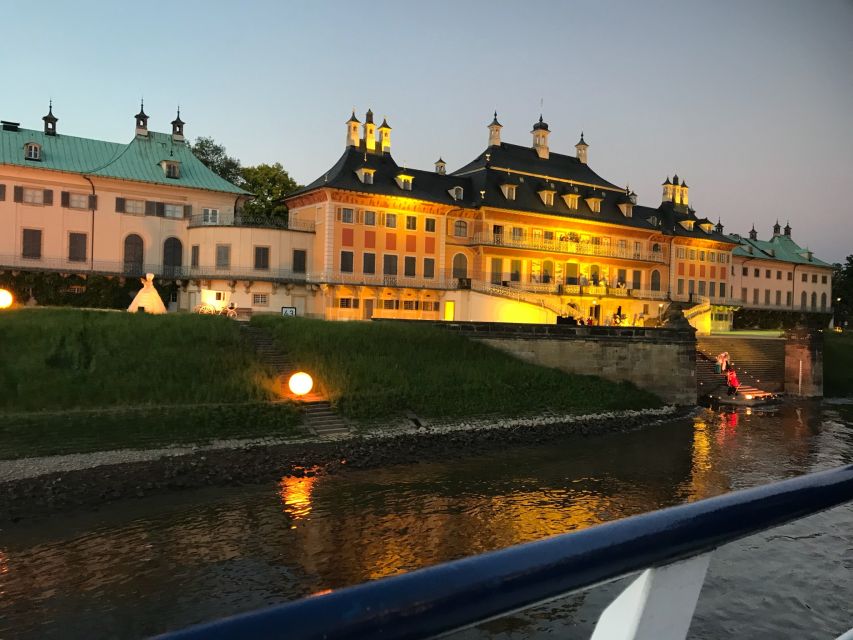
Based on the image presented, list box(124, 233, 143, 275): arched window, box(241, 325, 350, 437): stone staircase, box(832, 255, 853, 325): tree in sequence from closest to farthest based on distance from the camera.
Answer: box(241, 325, 350, 437): stone staircase
box(124, 233, 143, 275): arched window
box(832, 255, 853, 325): tree

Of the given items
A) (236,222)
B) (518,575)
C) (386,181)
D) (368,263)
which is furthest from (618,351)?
(518,575)

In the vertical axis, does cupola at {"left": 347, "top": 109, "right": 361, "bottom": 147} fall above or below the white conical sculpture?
above

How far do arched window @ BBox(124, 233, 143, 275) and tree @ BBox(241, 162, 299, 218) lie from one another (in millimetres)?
13614

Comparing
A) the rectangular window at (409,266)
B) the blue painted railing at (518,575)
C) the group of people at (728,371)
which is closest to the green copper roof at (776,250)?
the group of people at (728,371)

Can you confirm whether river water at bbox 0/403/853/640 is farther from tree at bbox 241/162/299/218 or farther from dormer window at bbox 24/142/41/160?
tree at bbox 241/162/299/218

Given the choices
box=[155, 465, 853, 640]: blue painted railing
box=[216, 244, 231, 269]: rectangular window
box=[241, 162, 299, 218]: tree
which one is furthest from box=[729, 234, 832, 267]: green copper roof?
box=[155, 465, 853, 640]: blue painted railing

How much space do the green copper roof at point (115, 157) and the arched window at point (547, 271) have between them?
26.6 m

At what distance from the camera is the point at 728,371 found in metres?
45.2

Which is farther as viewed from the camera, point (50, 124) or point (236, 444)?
point (50, 124)

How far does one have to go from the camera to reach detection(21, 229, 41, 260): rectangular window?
150 feet

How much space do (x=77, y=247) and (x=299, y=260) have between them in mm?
15273

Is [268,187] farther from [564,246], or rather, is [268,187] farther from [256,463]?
[256,463]

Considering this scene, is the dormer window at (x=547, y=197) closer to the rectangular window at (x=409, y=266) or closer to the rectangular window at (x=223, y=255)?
the rectangular window at (x=409, y=266)

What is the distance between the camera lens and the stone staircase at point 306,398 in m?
28.4
